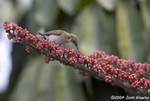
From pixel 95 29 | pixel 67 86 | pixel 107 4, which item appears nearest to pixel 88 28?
pixel 95 29

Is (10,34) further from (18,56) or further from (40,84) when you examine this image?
(18,56)

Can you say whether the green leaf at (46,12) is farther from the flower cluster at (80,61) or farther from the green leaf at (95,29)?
the flower cluster at (80,61)

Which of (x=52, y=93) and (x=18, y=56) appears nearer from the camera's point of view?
(x=52, y=93)

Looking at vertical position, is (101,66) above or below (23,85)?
below

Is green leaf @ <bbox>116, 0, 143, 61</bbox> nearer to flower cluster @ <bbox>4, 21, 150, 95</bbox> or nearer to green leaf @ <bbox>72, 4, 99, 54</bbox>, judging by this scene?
green leaf @ <bbox>72, 4, 99, 54</bbox>

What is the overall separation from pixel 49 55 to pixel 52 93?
2159 mm

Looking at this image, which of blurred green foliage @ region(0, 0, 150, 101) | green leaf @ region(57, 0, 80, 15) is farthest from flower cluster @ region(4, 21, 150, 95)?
green leaf @ region(57, 0, 80, 15)

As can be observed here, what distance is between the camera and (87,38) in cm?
379

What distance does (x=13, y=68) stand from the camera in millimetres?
5180

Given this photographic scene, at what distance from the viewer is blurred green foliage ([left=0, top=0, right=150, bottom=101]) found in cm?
377

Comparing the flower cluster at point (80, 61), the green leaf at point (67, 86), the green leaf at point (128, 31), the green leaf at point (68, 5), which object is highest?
the green leaf at point (68, 5)

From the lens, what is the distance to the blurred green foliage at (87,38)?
377 centimetres

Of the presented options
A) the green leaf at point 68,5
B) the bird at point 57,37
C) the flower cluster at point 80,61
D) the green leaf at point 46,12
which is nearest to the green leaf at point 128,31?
the green leaf at point 68,5

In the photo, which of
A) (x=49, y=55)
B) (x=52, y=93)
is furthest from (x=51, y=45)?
(x=52, y=93)
